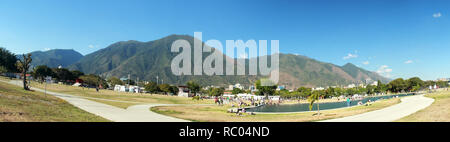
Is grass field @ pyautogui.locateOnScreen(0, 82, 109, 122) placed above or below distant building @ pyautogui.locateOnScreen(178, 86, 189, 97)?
above

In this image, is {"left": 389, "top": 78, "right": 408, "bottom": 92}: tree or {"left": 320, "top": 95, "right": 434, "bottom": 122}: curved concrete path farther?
{"left": 389, "top": 78, "right": 408, "bottom": 92}: tree

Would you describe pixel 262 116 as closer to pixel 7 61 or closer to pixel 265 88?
pixel 265 88

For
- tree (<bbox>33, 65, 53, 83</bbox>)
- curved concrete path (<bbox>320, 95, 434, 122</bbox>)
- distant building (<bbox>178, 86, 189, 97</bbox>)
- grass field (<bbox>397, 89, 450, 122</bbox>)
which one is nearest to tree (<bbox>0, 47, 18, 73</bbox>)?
tree (<bbox>33, 65, 53, 83</bbox>)

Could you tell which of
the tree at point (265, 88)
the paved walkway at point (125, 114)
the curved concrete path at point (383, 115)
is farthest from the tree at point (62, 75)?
the curved concrete path at point (383, 115)

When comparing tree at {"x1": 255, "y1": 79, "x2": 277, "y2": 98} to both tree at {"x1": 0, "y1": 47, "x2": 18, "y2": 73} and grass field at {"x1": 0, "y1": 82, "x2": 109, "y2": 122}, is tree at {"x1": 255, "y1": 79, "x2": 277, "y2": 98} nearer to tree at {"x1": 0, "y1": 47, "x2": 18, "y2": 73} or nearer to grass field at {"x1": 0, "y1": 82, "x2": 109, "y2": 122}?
grass field at {"x1": 0, "y1": 82, "x2": 109, "y2": 122}

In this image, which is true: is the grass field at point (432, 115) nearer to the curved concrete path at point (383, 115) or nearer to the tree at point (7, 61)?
the curved concrete path at point (383, 115)

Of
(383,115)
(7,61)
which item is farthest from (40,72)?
(383,115)
